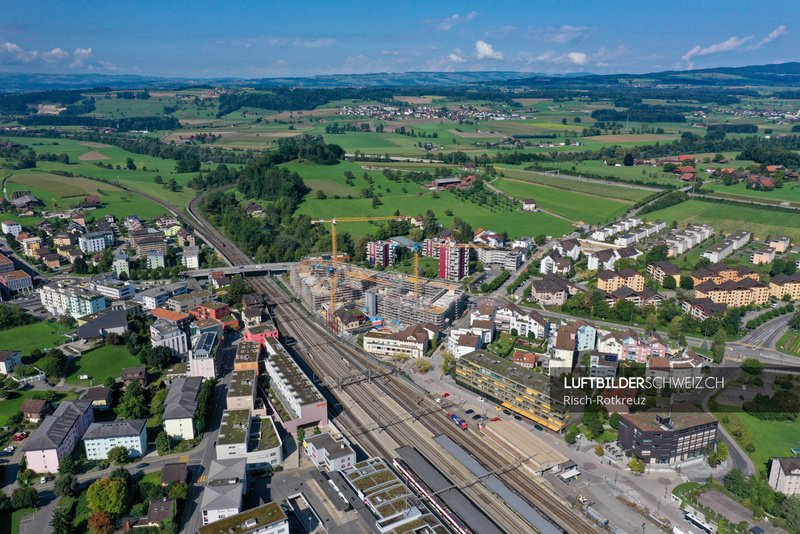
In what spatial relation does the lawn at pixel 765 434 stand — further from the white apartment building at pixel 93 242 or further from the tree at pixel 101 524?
the white apartment building at pixel 93 242

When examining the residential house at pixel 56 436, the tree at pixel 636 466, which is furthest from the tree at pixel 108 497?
the tree at pixel 636 466

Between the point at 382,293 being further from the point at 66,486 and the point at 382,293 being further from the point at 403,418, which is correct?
the point at 66,486

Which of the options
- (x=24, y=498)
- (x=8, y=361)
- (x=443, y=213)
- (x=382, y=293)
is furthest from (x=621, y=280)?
(x=8, y=361)

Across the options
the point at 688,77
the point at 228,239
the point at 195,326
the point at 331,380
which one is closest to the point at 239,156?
the point at 228,239

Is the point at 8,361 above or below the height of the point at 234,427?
above

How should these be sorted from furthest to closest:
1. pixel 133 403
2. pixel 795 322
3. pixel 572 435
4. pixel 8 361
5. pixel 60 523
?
pixel 795 322, pixel 8 361, pixel 133 403, pixel 572 435, pixel 60 523
